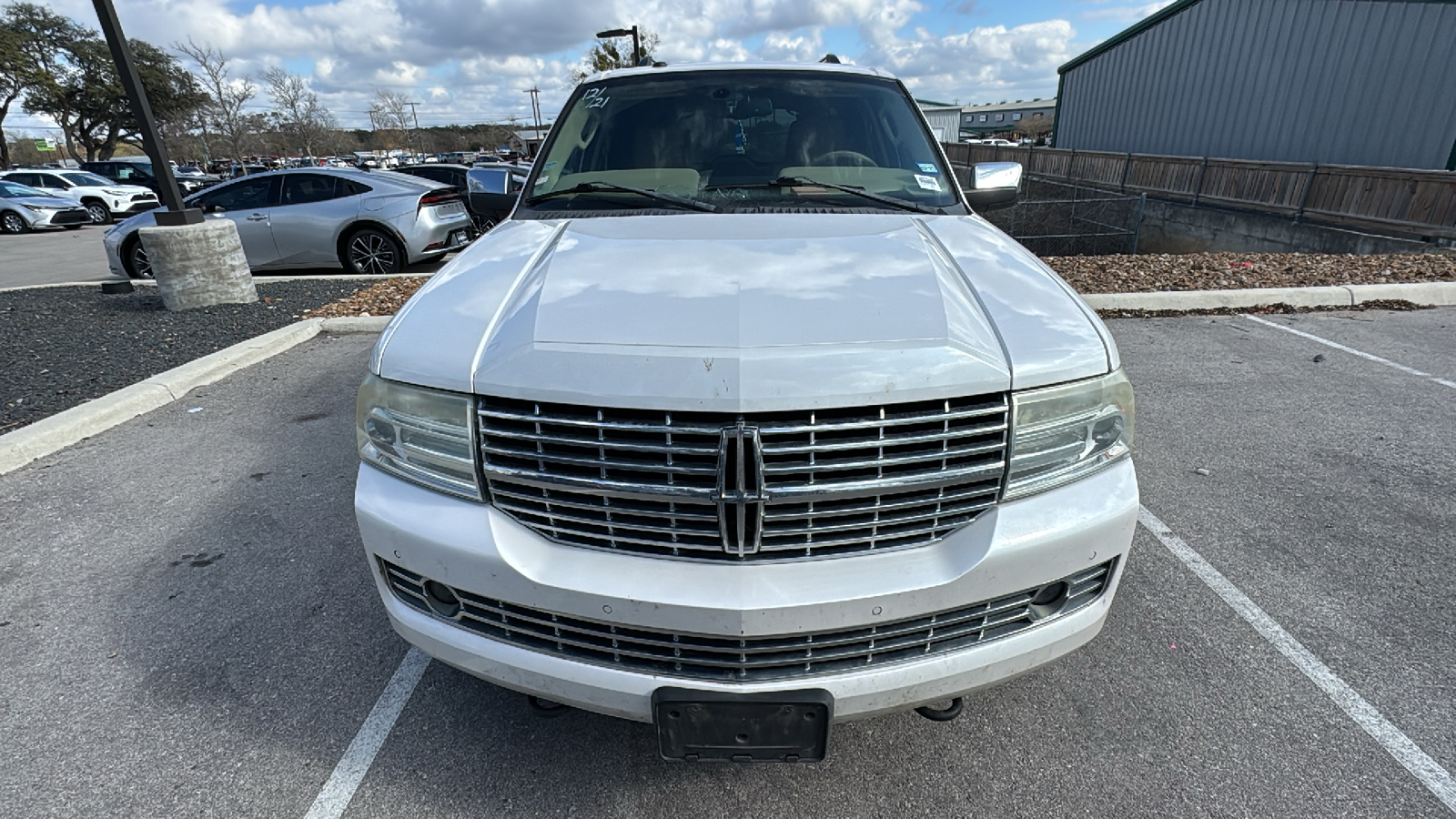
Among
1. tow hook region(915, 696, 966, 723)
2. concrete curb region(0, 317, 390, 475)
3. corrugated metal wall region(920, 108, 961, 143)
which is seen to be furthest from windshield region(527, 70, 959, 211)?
corrugated metal wall region(920, 108, 961, 143)

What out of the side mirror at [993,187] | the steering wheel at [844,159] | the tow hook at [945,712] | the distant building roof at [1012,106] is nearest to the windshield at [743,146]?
the steering wheel at [844,159]

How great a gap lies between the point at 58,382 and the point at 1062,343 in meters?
6.85

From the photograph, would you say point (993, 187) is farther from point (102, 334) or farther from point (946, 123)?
point (946, 123)

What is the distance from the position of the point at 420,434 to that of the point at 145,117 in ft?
25.3

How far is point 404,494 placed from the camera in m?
1.84

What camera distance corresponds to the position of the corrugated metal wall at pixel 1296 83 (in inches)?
521

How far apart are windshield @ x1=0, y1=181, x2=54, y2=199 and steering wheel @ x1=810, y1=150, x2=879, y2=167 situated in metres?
26.7

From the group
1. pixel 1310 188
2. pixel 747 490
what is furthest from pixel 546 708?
pixel 1310 188

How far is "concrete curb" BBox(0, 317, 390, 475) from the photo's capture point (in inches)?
166

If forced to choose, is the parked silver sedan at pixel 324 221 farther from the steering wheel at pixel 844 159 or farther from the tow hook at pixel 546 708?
the tow hook at pixel 546 708

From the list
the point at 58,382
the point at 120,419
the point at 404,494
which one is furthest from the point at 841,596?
the point at 58,382

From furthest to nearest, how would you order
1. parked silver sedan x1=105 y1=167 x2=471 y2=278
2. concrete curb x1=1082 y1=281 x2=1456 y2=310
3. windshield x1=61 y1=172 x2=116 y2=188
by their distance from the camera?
windshield x1=61 y1=172 x2=116 y2=188, parked silver sedan x1=105 y1=167 x2=471 y2=278, concrete curb x1=1082 y1=281 x2=1456 y2=310

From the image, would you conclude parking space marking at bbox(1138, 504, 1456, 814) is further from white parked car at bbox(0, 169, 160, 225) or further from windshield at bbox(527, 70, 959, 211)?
white parked car at bbox(0, 169, 160, 225)

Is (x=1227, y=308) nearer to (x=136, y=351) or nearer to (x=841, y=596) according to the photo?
(x=841, y=596)
